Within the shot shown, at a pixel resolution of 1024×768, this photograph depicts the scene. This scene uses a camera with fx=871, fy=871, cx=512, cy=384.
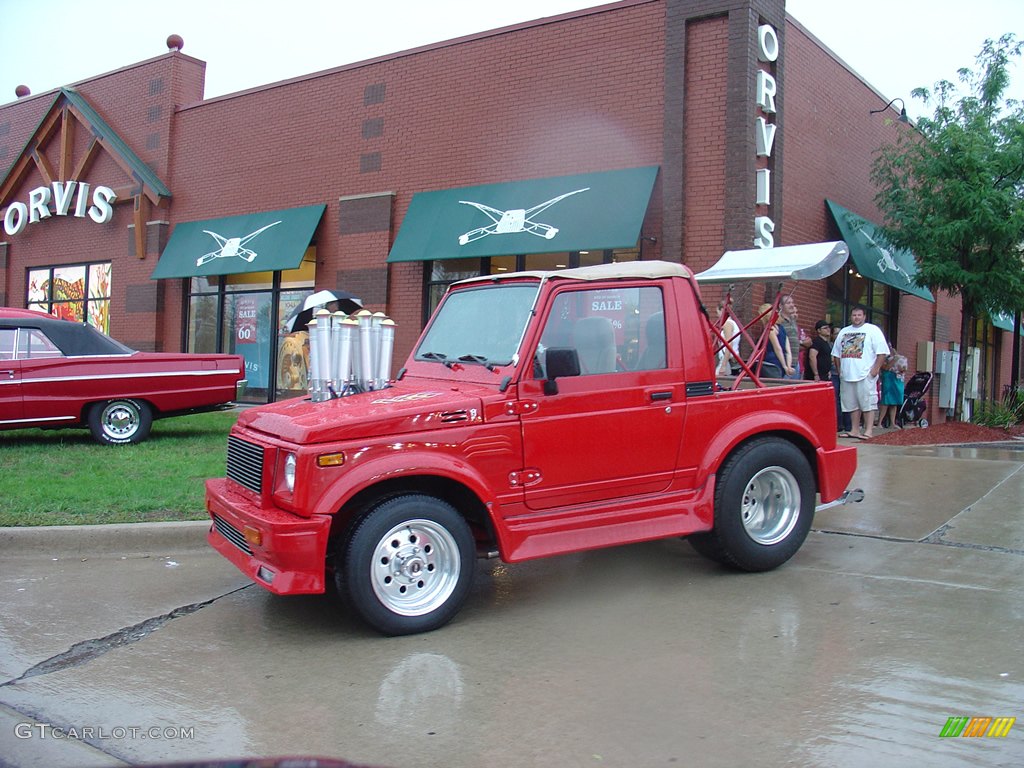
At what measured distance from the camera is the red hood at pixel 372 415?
15.2 ft

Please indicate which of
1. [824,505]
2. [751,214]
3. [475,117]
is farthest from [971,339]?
[824,505]

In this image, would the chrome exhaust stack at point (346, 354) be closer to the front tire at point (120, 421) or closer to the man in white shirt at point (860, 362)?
the front tire at point (120, 421)

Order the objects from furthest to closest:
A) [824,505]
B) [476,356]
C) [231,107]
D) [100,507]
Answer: [231,107]
[100,507]
[824,505]
[476,356]

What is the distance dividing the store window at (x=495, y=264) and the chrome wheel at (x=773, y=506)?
25.5 ft

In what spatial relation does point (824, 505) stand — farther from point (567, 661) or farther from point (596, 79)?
point (596, 79)

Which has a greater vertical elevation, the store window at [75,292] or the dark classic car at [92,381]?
the store window at [75,292]

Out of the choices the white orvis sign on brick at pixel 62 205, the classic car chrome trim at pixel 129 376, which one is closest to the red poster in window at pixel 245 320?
the white orvis sign on brick at pixel 62 205

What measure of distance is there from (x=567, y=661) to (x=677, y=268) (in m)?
2.72

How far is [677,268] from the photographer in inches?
228

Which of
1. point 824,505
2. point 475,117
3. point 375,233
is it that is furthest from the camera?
point 375,233

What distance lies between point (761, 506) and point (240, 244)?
45.6 feet

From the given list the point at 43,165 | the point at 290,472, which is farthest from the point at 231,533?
the point at 43,165

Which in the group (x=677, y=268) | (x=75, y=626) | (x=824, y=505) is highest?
(x=677, y=268)

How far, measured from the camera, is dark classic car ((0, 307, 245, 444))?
1010 cm
